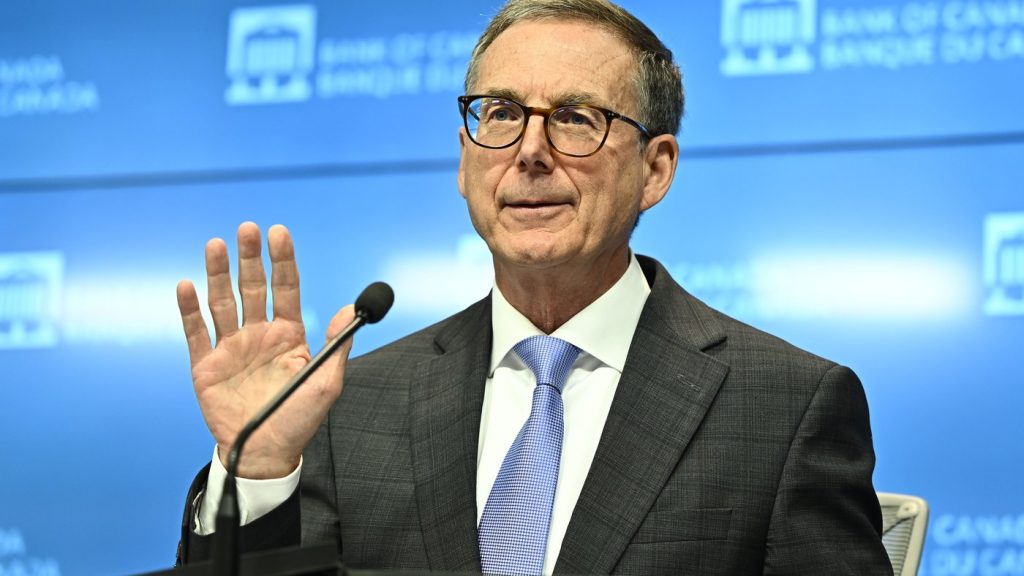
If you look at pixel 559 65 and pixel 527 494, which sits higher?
pixel 559 65

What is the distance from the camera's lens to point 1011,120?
3.05 m

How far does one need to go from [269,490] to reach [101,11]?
2.42m

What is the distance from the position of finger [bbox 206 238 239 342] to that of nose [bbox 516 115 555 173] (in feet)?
1.85

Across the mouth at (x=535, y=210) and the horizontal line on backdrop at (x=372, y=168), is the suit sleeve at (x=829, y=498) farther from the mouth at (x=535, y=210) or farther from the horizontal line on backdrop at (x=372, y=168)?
the horizontal line on backdrop at (x=372, y=168)

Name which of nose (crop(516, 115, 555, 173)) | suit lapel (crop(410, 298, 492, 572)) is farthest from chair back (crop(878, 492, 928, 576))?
nose (crop(516, 115, 555, 173))

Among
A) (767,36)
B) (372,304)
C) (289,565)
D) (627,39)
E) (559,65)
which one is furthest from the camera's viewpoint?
(767,36)

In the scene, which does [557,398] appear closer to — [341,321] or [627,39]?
[341,321]

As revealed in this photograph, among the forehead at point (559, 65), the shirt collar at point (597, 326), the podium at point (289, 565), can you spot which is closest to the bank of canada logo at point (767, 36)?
the forehead at point (559, 65)

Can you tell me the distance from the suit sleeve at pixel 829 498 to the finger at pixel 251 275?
2.96 ft

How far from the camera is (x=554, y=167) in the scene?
7.06 ft

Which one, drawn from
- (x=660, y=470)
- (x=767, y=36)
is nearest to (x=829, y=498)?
(x=660, y=470)

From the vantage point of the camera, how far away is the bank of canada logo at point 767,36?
3.19 m

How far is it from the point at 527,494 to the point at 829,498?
1.62 ft

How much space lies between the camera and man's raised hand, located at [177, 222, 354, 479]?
1.86 metres
